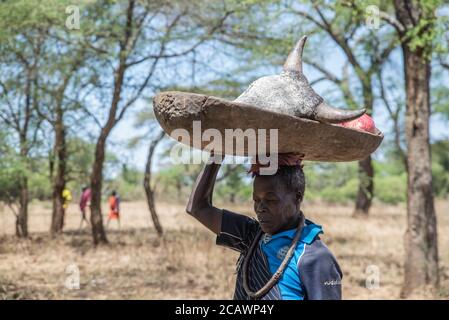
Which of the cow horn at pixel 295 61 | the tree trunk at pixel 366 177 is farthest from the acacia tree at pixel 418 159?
the cow horn at pixel 295 61

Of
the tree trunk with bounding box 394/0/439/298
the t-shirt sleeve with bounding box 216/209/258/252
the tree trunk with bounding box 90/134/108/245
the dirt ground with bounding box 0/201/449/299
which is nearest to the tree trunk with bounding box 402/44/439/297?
the tree trunk with bounding box 394/0/439/298

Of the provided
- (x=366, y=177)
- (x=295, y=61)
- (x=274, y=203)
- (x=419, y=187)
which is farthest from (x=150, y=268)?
(x=295, y=61)

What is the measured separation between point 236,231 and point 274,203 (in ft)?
1.17

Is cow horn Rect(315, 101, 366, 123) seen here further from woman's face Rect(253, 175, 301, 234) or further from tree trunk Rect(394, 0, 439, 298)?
tree trunk Rect(394, 0, 439, 298)

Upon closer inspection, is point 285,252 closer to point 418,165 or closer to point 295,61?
point 295,61

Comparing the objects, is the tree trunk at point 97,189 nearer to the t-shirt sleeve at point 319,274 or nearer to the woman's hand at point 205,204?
the woman's hand at point 205,204

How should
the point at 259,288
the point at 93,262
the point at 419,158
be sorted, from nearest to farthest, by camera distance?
the point at 259,288, the point at 419,158, the point at 93,262

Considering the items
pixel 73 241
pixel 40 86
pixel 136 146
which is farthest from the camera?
pixel 136 146

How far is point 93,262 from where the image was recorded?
10289 mm

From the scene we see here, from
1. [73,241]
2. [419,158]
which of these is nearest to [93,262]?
[73,241]

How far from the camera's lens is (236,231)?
2.57 m

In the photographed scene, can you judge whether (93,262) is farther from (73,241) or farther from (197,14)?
(197,14)
